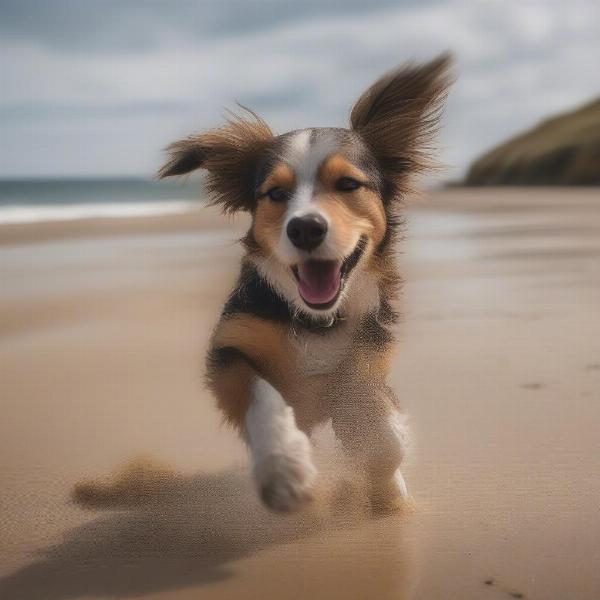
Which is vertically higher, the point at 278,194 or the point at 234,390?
the point at 278,194

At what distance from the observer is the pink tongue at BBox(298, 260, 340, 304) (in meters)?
3.12

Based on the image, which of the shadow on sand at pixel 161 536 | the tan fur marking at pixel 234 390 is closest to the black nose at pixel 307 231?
the tan fur marking at pixel 234 390

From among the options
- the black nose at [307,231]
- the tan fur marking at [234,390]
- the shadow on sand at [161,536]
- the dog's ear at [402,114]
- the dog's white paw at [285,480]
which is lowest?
the shadow on sand at [161,536]

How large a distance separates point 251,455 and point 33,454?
1.22 m

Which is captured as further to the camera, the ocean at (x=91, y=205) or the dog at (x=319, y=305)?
the ocean at (x=91, y=205)

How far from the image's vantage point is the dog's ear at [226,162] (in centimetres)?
368

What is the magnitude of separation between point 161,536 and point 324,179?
1327 millimetres

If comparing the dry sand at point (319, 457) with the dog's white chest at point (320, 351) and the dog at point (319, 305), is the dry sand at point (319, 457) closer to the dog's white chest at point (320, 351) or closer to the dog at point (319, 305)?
the dog at point (319, 305)

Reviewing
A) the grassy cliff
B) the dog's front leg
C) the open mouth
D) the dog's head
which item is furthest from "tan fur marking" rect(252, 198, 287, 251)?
the grassy cliff

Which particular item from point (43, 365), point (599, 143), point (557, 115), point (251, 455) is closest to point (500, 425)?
point (251, 455)

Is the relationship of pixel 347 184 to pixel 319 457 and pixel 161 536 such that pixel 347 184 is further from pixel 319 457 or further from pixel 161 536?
pixel 161 536

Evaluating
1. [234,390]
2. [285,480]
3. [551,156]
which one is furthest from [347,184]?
[551,156]

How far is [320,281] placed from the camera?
3.16m

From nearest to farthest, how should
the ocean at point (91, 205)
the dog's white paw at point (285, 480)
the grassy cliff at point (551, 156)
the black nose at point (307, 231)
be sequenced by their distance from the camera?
the dog's white paw at point (285, 480) → the black nose at point (307, 231) → the ocean at point (91, 205) → the grassy cliff at point (551, 156)
